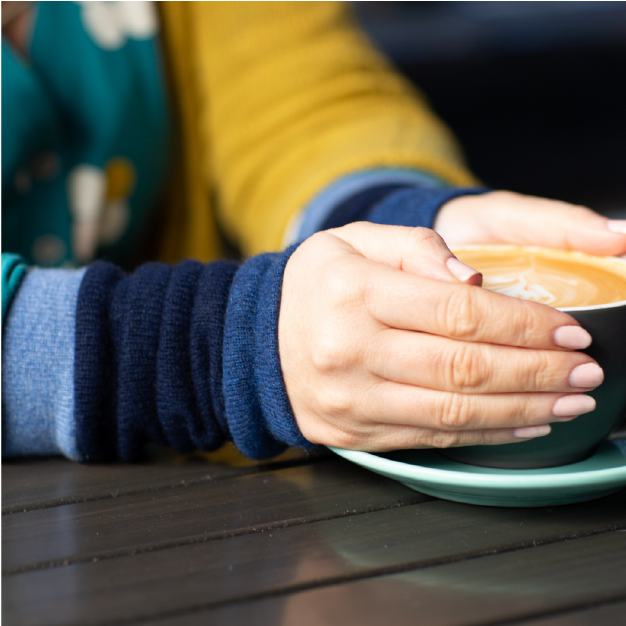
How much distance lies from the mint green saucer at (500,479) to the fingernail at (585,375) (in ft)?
0.20

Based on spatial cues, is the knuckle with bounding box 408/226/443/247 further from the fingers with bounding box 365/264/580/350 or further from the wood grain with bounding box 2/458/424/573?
the wood grain with bounding box 2/458/424/573

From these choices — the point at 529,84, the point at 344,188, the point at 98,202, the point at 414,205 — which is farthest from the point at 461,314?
the point at 529,84

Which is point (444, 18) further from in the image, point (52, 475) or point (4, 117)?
point (52, 475)

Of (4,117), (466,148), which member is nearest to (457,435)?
(4,117)

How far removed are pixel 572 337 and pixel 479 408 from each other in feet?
0.27

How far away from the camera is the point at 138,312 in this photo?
0.63 m

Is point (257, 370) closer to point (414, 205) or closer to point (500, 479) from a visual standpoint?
point (500, 479)

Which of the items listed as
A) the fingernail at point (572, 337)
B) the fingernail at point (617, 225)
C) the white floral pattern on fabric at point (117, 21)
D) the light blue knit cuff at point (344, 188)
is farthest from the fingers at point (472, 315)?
the white floral pattern on fabric at point (117, 21)

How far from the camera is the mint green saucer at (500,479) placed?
452 mm

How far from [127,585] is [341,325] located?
226 mm

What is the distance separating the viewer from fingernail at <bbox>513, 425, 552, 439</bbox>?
504mm

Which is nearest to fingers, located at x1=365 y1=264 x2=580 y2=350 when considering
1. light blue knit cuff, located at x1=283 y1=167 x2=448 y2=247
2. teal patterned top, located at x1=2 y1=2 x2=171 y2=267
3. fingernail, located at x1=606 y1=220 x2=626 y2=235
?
fingernail, located at x1=606 y1=220 x2=626 y2=235

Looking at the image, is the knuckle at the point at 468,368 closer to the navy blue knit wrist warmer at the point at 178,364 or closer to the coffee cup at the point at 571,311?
the coffee cup at the point at 571,311

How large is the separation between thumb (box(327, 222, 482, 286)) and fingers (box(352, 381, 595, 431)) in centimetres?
9
